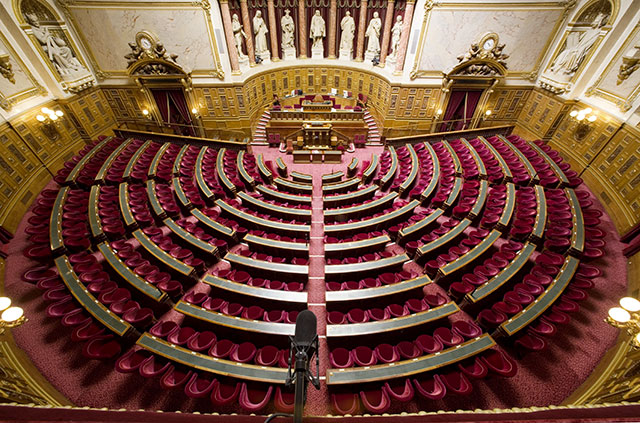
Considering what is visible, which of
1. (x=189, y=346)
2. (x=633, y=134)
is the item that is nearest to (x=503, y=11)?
(x=633, y=134)

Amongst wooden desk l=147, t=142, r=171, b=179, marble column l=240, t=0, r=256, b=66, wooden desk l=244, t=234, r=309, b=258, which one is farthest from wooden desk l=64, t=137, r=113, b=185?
marble column l=240, t=0, r=256, b=66

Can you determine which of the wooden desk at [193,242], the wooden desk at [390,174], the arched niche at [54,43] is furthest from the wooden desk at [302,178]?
the arched niche at [54,43]

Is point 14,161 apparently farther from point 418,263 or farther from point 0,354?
point 418,263

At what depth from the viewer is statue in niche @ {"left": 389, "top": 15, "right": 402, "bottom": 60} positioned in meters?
14.8

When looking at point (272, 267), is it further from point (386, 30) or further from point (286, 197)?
point (386, 30)

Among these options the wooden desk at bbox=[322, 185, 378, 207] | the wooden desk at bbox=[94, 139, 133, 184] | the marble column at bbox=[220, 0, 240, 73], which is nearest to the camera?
the wooden desk at bbox=[94, 139, 133, 184]

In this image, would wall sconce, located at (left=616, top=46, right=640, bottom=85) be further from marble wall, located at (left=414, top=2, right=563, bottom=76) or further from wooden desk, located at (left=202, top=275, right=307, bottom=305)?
wooden desk, located at (left=202, top=275, right=307, bottom=305)

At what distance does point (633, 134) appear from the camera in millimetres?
8695

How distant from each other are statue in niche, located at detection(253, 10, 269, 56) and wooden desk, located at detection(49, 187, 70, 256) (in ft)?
44.7

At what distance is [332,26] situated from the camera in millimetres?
16703

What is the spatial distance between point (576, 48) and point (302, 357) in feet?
56.4

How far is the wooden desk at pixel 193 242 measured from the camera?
7.12 meters

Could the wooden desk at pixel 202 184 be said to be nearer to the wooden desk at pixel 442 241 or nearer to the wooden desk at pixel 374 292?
the wooden desk at pixel 374 292

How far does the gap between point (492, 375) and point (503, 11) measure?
15.3m
